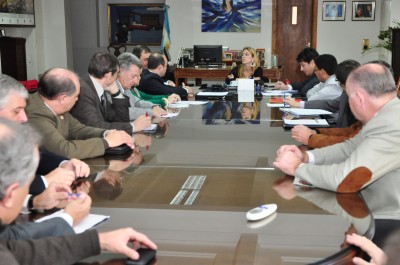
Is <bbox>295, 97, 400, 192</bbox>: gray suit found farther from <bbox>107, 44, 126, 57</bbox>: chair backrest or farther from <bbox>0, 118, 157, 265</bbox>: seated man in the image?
<bbox>107, 44, 126, 57</bbox>: chair backrest

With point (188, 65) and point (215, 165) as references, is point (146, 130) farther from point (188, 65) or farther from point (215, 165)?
point (188, 65)

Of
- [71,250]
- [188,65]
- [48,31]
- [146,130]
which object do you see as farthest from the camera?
[48,31]

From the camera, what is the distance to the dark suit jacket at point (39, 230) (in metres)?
1.48

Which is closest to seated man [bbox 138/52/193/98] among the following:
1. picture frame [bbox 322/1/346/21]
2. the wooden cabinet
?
the wooden cabinet

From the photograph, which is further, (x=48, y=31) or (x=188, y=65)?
(x=48, y=31)

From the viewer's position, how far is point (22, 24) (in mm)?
10086

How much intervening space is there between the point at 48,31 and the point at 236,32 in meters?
3.93

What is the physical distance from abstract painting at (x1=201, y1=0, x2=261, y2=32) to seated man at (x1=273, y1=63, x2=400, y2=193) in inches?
331

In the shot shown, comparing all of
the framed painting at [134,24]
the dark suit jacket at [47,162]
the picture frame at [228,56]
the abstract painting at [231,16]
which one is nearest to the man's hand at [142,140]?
the dark suit jacket at [47,162]

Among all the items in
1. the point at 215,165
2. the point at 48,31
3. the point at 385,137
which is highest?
the point at 48,31

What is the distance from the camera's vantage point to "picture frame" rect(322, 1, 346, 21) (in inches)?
404

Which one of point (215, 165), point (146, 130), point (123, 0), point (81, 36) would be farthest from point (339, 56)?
point (215, 165)

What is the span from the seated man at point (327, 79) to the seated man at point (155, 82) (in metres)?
1.38

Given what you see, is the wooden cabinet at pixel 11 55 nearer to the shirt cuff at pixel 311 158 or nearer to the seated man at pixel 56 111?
the seated man at pixel 56 111
